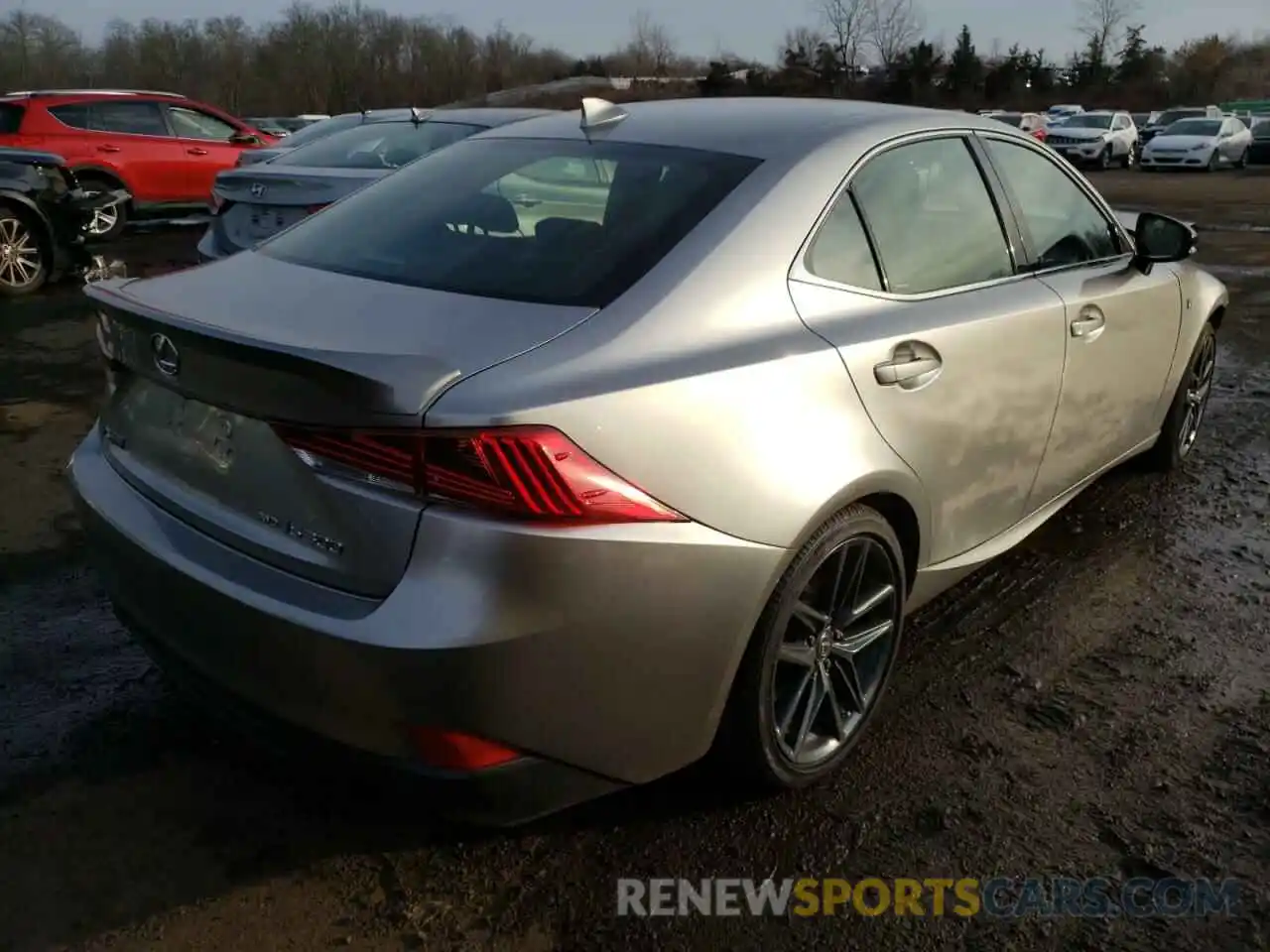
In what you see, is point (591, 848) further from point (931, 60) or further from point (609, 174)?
point (931, 60)

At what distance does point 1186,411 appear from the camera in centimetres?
486

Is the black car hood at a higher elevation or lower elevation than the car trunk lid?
lower

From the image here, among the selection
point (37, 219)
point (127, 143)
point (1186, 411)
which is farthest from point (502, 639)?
point (127, 143)

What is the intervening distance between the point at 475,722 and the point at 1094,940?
133 centimetres

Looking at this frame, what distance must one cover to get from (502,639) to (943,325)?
4.94 ft

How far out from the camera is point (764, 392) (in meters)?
2.29

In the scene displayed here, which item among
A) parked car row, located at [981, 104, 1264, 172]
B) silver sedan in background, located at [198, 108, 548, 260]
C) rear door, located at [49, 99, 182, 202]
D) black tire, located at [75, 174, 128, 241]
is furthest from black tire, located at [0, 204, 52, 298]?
parked car row, located at [981, 104, 1264, 172]

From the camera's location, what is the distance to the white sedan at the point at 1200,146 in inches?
1129

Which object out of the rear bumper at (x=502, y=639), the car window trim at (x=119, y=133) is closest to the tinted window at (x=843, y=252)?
the rear bumper at (x=502, y=639)

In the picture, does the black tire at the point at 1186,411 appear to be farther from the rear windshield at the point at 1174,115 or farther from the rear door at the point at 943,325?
the rear windshield at the point at 1174,115

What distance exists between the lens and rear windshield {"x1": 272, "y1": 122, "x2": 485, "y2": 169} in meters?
7.79

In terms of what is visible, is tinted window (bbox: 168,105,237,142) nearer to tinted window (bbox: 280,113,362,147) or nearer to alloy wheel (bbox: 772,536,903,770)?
tinted window (bbox: 280,113,362,147)

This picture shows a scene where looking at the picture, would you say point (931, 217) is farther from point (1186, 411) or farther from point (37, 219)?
point (37, 219)

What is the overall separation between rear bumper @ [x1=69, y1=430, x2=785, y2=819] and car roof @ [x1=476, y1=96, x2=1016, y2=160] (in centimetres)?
116
